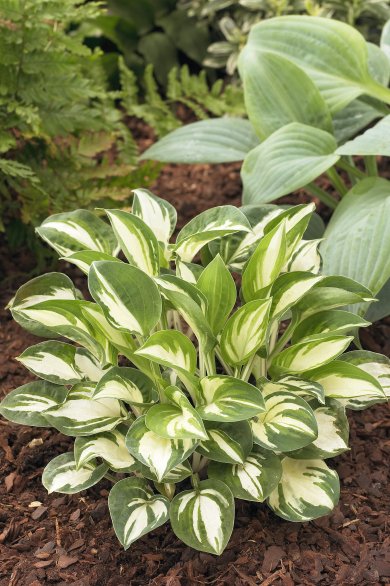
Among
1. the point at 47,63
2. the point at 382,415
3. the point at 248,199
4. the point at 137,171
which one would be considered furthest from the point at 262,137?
the point at 382,415

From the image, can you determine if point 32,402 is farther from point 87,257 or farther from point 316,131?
point 316,131

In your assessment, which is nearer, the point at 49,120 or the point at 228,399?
the point at 228,399

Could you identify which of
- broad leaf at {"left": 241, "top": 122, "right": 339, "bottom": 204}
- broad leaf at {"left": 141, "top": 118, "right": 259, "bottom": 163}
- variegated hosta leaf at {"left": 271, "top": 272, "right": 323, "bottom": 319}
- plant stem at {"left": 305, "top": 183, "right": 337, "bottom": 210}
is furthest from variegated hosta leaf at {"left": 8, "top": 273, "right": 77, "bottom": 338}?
plant stem at {"left": 305, "top": 183, "right": 337, "bottom": 210}

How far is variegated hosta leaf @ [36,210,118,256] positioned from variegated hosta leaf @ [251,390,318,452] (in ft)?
1.71

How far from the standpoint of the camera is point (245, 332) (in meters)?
1.54

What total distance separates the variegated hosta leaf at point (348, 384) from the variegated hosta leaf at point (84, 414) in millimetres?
423

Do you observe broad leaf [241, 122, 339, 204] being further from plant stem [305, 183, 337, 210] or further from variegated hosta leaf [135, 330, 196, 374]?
variegated hosta leaf [135, 330, 196, 374]

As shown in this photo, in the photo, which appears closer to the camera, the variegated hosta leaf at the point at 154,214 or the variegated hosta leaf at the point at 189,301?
the variegated hosta leaf at the point at 189,301

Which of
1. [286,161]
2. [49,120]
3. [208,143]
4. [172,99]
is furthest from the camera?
[172,99]

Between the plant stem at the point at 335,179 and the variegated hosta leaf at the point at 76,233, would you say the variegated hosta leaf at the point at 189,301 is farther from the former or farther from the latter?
the plant stem at the point at 335,179

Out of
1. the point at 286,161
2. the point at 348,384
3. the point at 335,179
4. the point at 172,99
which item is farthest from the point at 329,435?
the point at 172,99

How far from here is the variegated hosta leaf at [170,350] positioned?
1.44 meters

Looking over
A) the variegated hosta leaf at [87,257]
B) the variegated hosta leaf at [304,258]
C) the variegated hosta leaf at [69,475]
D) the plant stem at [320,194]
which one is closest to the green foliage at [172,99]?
the plant stem at [320,194]

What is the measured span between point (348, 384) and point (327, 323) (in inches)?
5.9
